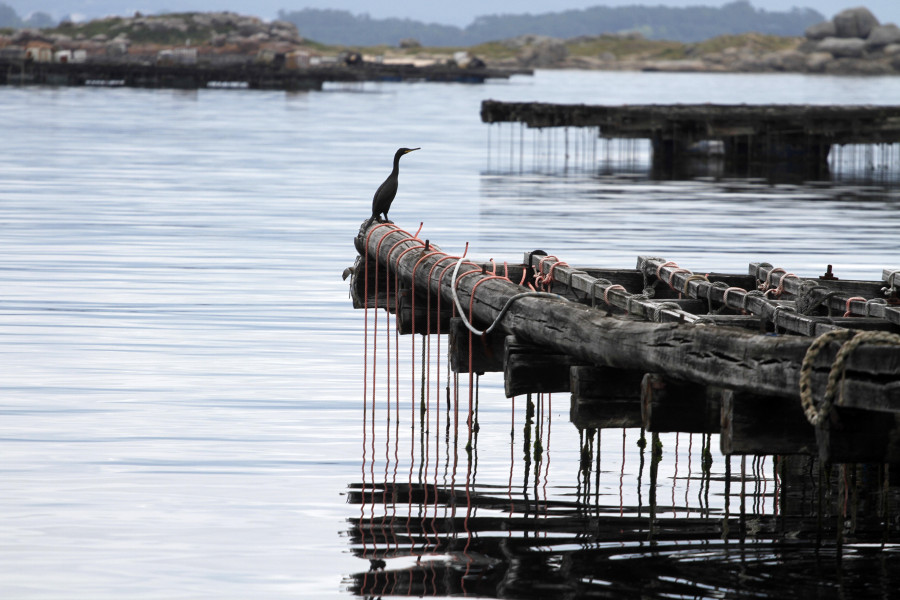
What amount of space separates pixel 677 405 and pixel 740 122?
2060 inches

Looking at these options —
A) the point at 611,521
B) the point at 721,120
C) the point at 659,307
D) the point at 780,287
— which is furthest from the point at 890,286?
the point at 721,120

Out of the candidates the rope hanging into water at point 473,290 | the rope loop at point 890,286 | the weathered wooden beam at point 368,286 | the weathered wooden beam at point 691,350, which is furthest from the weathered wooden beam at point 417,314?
the rope loop at point 890,286

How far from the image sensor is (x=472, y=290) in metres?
11.4

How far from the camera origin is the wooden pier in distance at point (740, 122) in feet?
193

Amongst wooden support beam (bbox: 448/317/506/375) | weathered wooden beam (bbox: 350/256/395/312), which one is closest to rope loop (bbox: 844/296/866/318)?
wooden support beam (bbox: 448/317/506/375)

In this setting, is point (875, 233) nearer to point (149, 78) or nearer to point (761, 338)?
point (761, 338)

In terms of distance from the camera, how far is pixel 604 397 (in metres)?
9.36

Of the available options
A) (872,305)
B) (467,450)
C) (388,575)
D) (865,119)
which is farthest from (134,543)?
(865,119)

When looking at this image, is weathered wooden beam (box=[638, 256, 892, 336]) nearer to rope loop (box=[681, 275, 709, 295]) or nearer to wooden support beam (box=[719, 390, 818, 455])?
rope loop (box=[681, 275, 709, 295])

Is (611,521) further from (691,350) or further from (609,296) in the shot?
(691,350)

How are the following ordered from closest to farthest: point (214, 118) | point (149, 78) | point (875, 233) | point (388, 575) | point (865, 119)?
point (388, 575) < point (875, 233) < point (865, 119) < point (214, 118) < point (149, 78)

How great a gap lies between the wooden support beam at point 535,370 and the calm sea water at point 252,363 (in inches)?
57.4

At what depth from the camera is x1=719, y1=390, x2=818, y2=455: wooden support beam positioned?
25.9 feet

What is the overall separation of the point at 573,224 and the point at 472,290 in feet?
84.0
